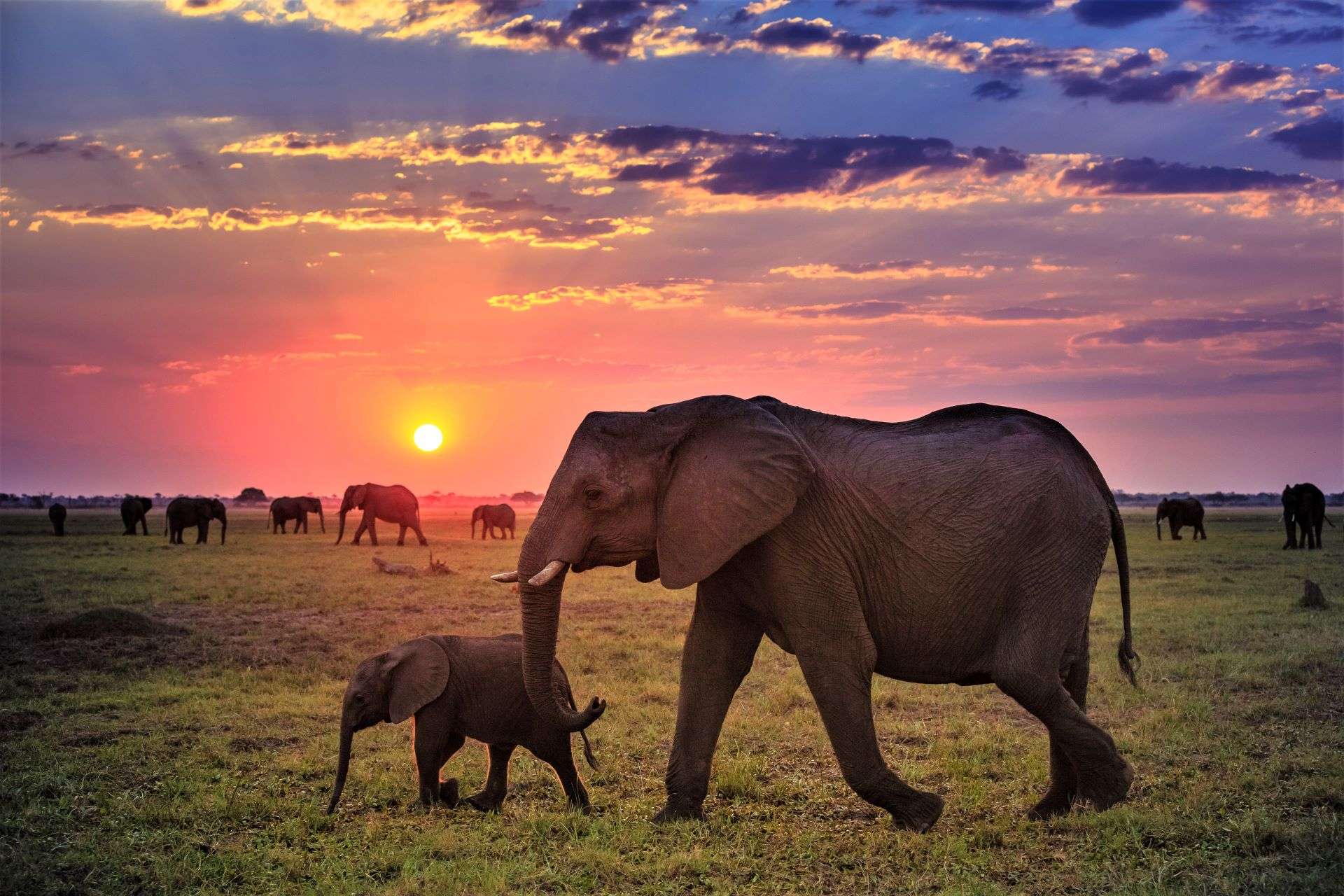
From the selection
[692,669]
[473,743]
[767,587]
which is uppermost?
[767,587]

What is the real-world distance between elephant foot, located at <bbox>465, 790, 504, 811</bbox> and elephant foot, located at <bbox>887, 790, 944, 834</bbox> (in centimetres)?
297

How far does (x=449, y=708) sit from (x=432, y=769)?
1.62ft

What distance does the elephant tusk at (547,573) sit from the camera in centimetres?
769

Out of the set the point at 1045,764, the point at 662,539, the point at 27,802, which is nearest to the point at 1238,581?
the point at 1045,764

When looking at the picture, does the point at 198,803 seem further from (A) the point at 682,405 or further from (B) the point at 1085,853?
(B) the point at 1085,853

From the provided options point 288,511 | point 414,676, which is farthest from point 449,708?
point 288,511

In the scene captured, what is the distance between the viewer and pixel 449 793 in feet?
29.6

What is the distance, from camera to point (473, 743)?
11703 mm

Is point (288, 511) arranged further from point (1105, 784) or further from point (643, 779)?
point (1105, 784)

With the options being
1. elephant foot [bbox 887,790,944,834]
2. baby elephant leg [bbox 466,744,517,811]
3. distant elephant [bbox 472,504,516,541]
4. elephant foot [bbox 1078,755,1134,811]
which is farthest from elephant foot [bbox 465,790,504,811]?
distant elephant [bbox 472,504,516,541]

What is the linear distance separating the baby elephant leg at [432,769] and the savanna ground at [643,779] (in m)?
0.17

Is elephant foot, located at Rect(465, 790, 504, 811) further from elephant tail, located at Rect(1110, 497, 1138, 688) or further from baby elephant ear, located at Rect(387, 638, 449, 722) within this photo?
elephant tail, located at Rect(1110, 497, 1138, 688)

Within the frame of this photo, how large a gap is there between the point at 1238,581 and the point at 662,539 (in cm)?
2231

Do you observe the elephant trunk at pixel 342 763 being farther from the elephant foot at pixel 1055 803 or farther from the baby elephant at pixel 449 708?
the elephant foot at pixel 1055 803
